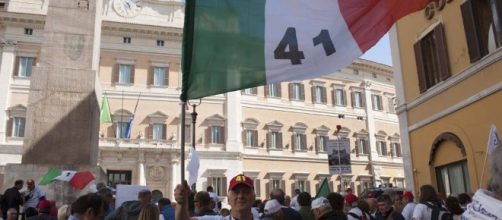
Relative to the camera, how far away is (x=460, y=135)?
1198cm

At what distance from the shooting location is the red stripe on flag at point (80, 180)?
1005 cm

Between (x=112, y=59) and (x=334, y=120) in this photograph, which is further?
(x=334, y=120)

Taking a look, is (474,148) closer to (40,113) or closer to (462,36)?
(462,36)

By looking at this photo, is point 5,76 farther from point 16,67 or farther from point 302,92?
point 302,92

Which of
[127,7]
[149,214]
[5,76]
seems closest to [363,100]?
[127,7]

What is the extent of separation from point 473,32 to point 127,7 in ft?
94.6

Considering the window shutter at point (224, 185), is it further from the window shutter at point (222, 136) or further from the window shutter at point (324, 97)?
the window shutter at point (324, 97)

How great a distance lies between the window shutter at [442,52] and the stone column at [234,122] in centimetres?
2304

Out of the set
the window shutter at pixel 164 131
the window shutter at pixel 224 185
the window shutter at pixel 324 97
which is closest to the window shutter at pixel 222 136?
the window shutter at pixel 224 185

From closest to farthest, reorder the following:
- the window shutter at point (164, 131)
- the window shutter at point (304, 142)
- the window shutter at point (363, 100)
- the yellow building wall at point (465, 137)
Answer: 1. the yellow building wall at point (465, 137)
2. the window shutter at point (164, 131)
3. the window shutter at point (304, 142)
4. the window shutter at point (363, 100)

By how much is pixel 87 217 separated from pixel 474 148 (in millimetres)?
10310

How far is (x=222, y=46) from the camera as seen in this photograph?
14.7ft

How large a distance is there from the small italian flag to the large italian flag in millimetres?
6801

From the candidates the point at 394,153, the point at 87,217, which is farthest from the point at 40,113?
the point at 394,153
